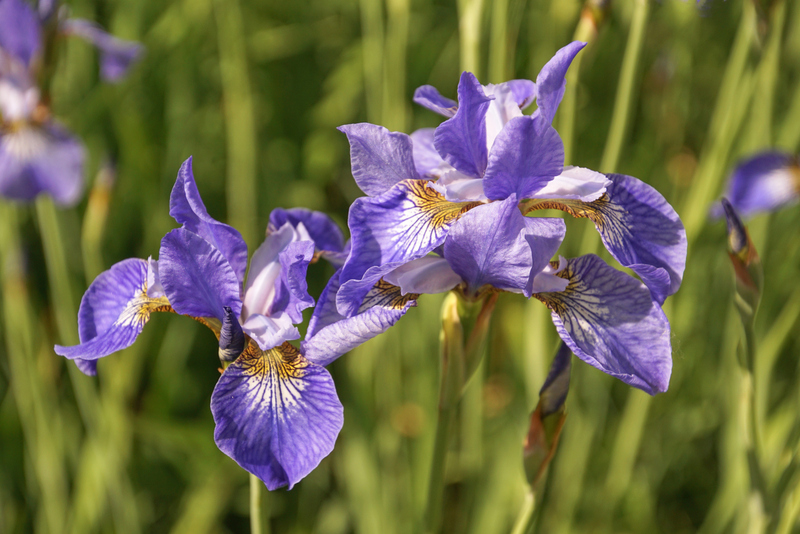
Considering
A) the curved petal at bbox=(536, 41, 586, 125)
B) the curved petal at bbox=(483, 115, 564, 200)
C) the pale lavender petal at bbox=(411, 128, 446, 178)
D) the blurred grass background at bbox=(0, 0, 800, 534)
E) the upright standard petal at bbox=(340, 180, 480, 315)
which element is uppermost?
the curved petal at bbox=(536, 41, 586, 125)

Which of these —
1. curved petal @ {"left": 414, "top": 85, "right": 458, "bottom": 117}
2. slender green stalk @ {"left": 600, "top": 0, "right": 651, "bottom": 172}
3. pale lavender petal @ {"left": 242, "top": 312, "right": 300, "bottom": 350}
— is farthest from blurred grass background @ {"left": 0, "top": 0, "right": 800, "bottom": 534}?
pale lavender petal @ {"left": 242, "top": 312, "right": 300, "bottom": 350}

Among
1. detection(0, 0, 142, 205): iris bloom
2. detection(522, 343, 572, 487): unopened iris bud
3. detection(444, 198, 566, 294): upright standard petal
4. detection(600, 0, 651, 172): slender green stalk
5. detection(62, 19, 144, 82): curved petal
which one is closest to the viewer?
detection(444, 198, 566, 294): upright standard petal

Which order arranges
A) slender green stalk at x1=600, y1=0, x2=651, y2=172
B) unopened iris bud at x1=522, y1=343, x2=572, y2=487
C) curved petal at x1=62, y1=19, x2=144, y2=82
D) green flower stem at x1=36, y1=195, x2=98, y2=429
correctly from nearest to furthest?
unopened iris bud at x1=522, y1=343, x2=572, y2=487
slender green stalk at x1=600, y1=0, x2=651, y2=172
green flower stem at x1=36, y1=195, x2=98, y2=429
curved petal at x1=62, y1=19, x2=144, y2=82

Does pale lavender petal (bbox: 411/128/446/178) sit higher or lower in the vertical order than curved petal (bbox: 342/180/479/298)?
higher

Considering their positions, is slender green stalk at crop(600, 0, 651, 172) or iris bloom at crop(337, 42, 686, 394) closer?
iris bloom at crop(337, 42, 686, 394)

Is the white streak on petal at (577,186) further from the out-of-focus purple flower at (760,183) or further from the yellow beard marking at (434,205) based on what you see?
the out-of-focus purple flower at (760,183)

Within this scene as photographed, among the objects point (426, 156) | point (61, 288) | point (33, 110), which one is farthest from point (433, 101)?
point (33, 110)

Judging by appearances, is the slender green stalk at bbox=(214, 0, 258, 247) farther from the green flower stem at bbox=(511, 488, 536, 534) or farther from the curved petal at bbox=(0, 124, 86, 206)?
the green flower stem at bbox=(511, 488, 536, 534)

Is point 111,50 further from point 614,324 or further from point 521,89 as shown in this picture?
point 614,324
